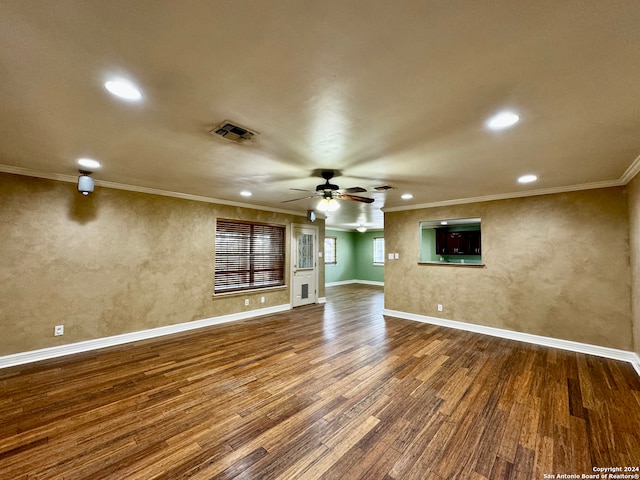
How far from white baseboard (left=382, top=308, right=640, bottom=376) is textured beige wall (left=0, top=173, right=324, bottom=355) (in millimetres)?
4326

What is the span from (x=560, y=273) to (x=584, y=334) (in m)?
0.91

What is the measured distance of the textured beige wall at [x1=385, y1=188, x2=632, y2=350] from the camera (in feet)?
12.3

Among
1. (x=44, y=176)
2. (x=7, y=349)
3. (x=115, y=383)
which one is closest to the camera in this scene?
(x=115, y=383)

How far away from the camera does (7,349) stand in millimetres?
3336

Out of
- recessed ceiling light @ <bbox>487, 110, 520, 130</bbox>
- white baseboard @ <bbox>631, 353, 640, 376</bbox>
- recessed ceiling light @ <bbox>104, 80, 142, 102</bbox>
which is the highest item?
recessed ceiling light @ <bbox>104, 80, 142, 102</bbox>

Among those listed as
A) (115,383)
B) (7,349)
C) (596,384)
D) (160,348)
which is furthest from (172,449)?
(596,384)

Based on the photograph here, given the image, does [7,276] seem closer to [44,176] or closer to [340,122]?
[44,176]

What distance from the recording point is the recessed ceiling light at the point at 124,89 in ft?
5.27

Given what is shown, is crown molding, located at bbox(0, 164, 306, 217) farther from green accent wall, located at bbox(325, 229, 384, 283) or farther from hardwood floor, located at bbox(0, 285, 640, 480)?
green accent wall, located at bbox(325, 229, 384, 283)

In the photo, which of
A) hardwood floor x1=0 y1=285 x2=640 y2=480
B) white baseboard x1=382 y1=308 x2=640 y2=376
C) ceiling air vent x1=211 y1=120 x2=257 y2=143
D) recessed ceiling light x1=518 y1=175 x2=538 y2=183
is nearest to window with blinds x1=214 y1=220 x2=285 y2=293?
hardwood floor x1=0 y1=285 x2=640 y2=480

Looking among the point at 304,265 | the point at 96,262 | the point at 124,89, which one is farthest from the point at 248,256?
the point at 124,89

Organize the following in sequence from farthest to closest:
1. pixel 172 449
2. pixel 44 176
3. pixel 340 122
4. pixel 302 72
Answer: pixel 44 176, pixel 340 122, pixel 172 449, pixel 302 72

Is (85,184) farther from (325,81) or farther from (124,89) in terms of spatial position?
(325,81)

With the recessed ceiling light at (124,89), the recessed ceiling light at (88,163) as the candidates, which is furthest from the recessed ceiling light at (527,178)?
the recessed ceiling light at (88,163)
